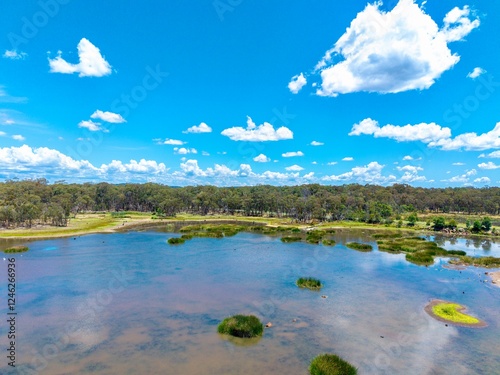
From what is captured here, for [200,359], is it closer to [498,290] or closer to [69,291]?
[69,291]

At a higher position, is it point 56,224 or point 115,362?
point 56,224

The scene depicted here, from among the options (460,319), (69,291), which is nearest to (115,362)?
(69,291)

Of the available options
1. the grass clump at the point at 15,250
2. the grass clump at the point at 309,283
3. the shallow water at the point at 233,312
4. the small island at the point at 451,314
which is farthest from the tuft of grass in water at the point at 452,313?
the grass clump at the point at 15,250

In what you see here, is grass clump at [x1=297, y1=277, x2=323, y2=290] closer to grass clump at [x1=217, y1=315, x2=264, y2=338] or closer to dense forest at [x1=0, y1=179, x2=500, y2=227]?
grass clump at [x1=217, y1=315, x2=264, y2=338]

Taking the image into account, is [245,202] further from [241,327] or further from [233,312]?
[241,327]

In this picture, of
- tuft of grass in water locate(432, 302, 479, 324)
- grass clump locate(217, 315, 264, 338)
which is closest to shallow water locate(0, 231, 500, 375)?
grass clump locate(217, 315, 264, 338)

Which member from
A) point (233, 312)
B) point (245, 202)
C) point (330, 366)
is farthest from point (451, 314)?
point (245, 202)
